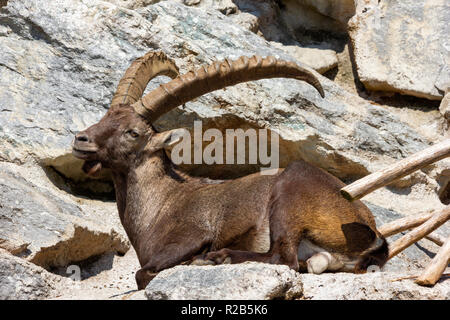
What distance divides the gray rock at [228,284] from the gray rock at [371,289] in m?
0.23

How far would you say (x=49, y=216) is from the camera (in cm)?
747

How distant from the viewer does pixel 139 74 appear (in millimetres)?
7996

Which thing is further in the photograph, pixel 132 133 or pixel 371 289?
pixel 132 133

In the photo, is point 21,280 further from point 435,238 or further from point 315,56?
point 315,56

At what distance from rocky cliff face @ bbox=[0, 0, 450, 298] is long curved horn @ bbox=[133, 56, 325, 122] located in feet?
4.19

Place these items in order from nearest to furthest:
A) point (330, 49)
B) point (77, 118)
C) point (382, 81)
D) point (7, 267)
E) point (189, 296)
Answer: point (189, 296) → point (7, 267) → point (77, 118) → point (382, 81) → point (330, 49)

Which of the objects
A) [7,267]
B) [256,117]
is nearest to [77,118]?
[256,117]

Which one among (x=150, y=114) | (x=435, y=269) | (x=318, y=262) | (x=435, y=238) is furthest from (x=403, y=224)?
(x=150, y=114)

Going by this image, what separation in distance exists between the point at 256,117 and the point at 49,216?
9.60 ft

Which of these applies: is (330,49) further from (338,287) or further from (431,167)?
(338,287)

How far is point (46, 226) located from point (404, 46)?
20.7ft

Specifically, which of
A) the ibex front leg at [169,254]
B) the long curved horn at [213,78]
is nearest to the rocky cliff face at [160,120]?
the ibex front leg at [169,254]

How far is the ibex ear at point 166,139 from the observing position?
7.40 m

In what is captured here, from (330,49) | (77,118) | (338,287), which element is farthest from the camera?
(330,49)
